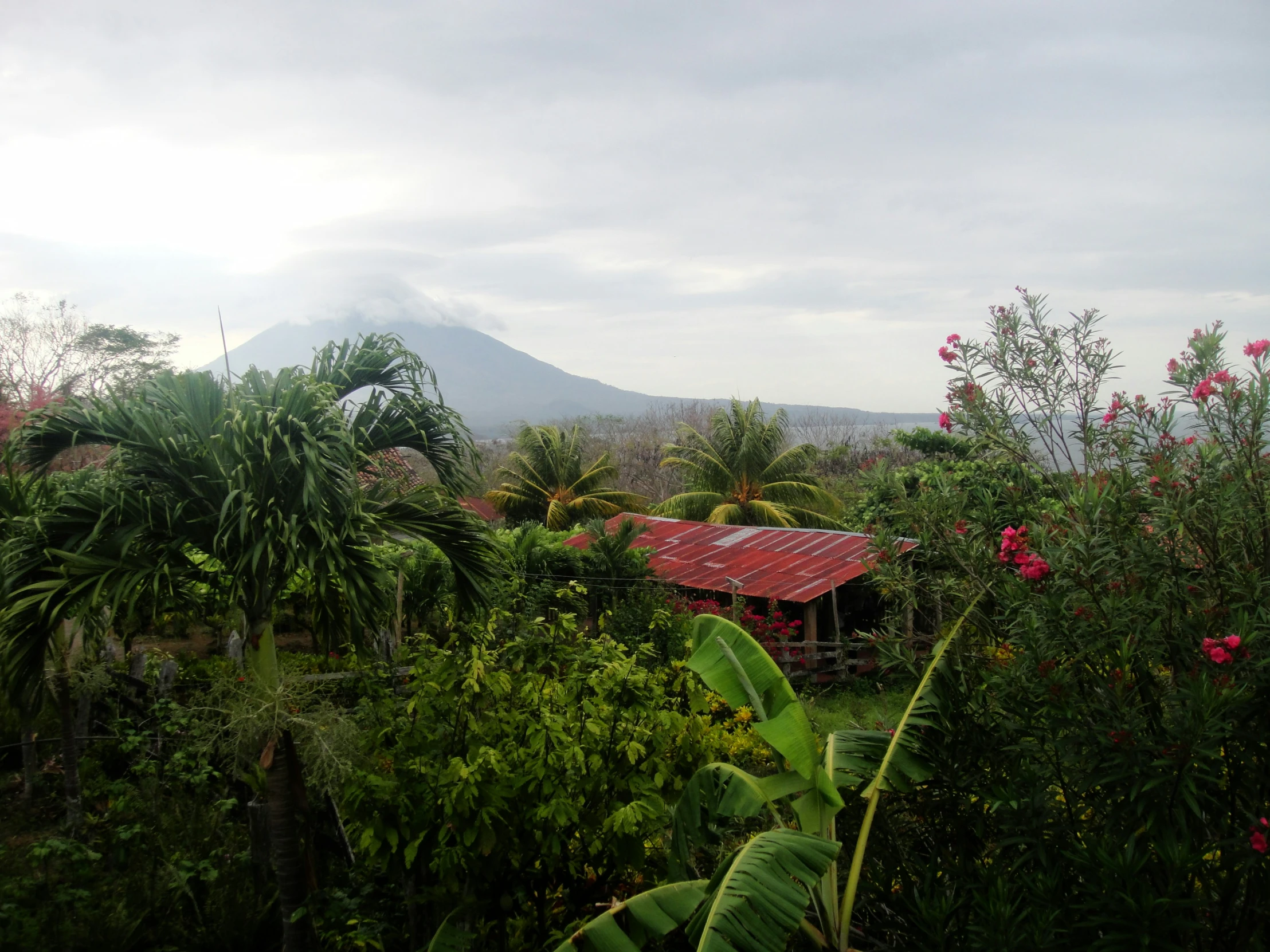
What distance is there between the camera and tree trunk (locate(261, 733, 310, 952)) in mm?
4363

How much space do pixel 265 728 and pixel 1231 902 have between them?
4.16m

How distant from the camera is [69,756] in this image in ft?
19.9

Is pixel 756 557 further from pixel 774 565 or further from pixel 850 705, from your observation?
pixel 850 705

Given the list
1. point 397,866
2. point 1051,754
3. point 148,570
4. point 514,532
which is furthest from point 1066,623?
point 514,532

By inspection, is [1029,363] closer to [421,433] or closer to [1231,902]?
[1231,902]

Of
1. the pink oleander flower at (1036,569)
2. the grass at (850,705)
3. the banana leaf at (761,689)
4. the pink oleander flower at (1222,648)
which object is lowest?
the grass at (850,705)

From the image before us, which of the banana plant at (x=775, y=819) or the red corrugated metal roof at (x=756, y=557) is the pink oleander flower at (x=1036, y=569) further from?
the red corrugated metal roof at (x=756, y=557)

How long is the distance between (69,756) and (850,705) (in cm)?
925

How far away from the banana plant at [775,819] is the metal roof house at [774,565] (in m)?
8.15

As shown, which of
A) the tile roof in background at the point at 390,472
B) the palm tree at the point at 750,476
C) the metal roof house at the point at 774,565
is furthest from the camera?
the palm tree at the point at 750,476

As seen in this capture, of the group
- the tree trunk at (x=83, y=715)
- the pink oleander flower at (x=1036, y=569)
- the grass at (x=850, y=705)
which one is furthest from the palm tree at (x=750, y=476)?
the pink oleander flower at (x=1036, y=569)

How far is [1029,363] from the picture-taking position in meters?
3.64

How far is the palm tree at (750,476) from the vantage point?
2289 cm

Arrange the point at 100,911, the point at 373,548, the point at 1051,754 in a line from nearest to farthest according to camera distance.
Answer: the point at 1051,754
the point at 100,911
the point at 373,548
